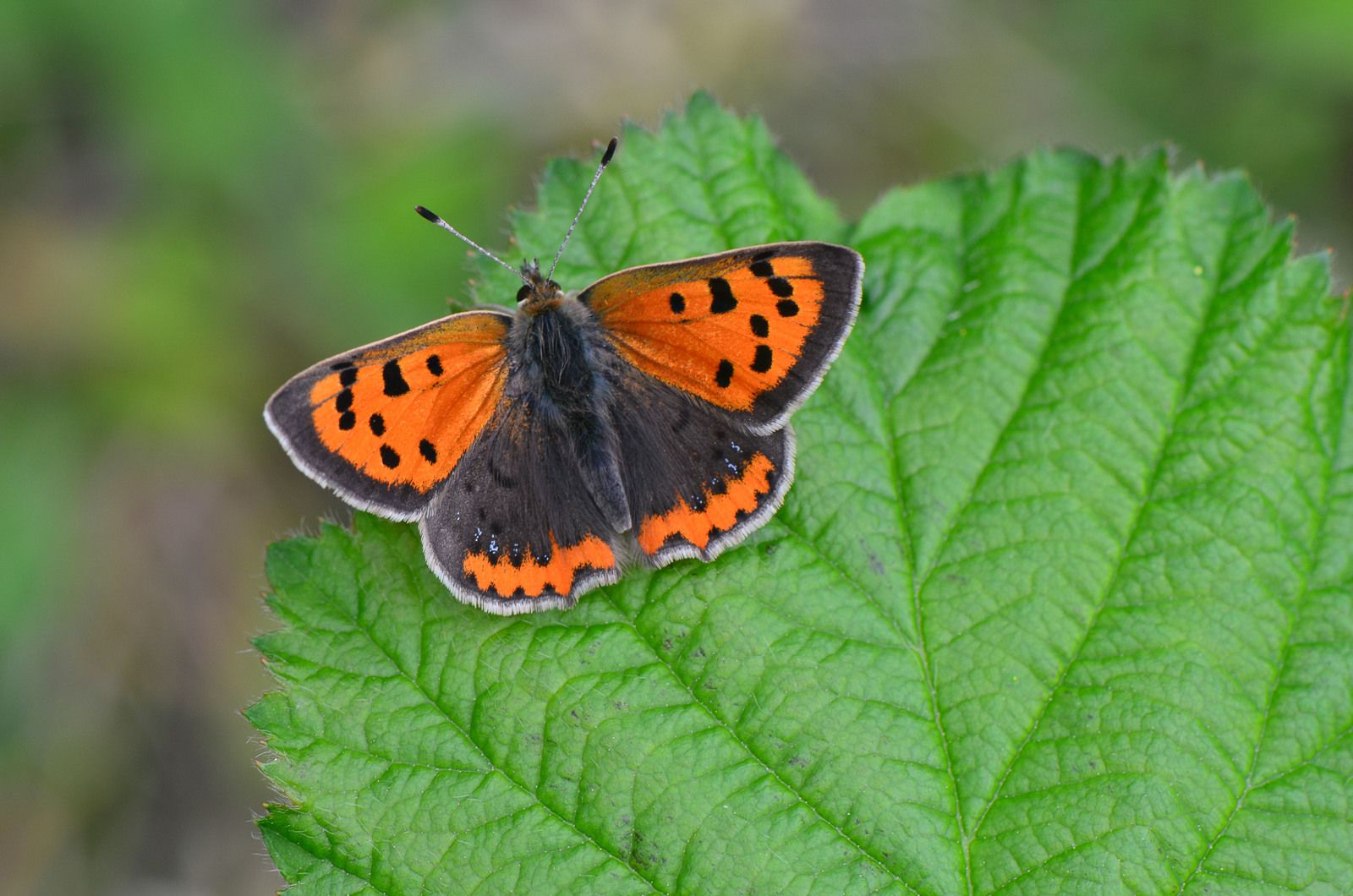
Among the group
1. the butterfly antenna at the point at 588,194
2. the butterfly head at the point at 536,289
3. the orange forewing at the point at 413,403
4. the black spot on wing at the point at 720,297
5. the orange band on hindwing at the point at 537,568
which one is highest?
the butterfly antenna at the point at 588,194

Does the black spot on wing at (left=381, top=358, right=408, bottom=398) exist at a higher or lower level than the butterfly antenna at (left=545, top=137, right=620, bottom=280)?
lower

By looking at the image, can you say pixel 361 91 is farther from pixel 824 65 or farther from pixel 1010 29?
pixel 1010 29

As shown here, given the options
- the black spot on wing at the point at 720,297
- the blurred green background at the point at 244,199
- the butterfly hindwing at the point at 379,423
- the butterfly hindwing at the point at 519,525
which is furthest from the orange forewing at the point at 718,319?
the blurred green background at the point at 244,199

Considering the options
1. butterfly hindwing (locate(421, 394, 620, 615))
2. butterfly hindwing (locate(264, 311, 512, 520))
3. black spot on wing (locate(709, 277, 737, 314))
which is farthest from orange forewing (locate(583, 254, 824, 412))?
butterfly hindwing (locate(264, 311, 512, 520))

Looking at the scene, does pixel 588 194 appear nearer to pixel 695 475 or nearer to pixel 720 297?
pixel 720 297

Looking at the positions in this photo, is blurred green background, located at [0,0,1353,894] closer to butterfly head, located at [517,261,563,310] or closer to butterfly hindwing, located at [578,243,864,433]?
butterfly head, located at [517,261,563,310]

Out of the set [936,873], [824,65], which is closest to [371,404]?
[936,873]

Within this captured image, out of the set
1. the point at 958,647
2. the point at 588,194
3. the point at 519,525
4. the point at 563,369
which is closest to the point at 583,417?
the point at 563,369

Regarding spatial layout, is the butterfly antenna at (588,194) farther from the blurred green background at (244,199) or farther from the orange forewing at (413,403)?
Result: the blurred green background at (244,199)
